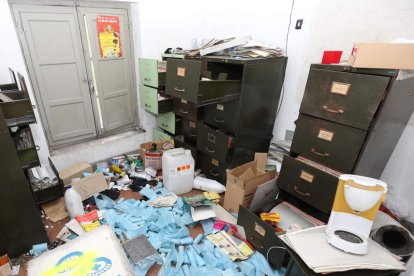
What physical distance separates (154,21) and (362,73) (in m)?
2.34

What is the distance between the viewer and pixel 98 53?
2586mm

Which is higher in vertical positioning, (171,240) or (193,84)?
(193,84)

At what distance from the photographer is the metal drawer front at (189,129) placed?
2.53 metres

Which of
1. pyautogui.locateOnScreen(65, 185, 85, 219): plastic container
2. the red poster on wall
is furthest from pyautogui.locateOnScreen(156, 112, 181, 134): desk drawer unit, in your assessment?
pyautogui.locateOnScreen(65, 185, 85, 219): plastic container

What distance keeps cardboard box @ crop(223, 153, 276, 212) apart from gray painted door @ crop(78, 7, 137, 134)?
181 centimetres

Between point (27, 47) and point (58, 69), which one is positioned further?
point (58, 69)

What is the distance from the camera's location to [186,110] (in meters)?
2.50

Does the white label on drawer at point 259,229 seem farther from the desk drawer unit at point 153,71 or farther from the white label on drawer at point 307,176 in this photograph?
the desk drawer unit at point 153,71

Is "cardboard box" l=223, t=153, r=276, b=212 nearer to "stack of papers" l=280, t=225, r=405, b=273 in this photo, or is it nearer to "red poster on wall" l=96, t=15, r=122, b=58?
"stack of papers" l=280, t=225, r=405, b=273

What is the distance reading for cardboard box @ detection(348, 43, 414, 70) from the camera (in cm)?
106

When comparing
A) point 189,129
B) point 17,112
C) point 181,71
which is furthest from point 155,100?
point 17,112

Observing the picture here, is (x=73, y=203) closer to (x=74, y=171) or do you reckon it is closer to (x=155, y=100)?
(x=74, y=171)

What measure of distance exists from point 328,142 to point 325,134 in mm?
52

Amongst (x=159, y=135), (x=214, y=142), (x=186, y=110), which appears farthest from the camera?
(x=159, y=135)
